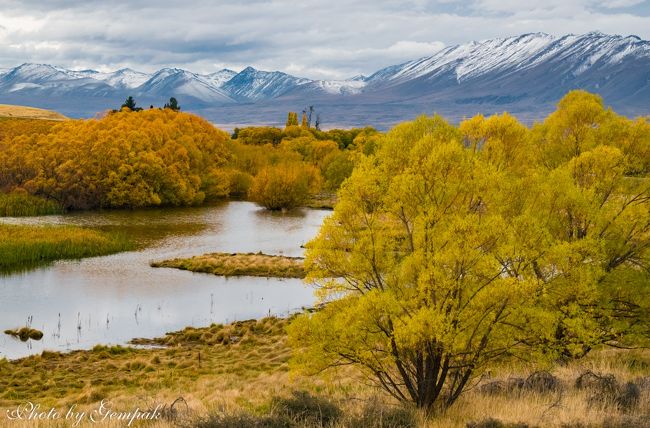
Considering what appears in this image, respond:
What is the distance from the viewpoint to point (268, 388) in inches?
787

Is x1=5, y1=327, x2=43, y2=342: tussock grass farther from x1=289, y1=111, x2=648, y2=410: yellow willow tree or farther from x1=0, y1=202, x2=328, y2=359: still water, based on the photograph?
x1=289, y1=111, x2=648, y2=410: yellow willow tree

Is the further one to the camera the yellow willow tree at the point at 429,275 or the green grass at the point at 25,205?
the green grass at the point at 25,205

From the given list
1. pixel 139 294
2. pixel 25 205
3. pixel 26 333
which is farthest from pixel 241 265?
pixel 25 205

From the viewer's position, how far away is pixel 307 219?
237 ft

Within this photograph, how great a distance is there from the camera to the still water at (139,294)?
3088 centimetres

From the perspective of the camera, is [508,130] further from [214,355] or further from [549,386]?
[214,355]

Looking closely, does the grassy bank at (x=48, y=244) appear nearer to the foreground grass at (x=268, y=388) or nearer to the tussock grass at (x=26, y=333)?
the tussock grass at (x=26, y=333)

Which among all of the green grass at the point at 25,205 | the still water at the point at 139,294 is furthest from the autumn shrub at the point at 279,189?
the green grass at the point at 25,205

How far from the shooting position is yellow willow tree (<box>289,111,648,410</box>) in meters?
14.2

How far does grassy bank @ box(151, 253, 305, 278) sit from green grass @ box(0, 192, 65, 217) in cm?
2684

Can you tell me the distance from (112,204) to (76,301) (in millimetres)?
41283

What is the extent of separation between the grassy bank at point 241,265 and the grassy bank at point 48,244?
6272 millimetres

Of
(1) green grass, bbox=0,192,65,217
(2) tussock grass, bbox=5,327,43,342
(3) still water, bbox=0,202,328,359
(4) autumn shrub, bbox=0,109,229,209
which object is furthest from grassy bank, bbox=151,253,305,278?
(4) autumn shrub, bbox=0,109,229,209

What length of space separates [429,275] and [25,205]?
62004 millimetres
